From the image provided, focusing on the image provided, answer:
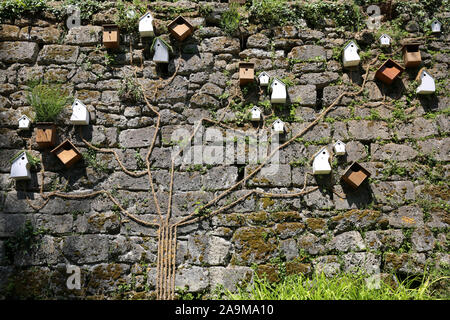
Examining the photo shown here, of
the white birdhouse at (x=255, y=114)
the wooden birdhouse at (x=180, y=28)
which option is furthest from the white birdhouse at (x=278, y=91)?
the wooden birdhouse at (x=180, y=28)

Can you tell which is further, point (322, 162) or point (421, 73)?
point (421, 73)

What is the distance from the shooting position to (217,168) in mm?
4086

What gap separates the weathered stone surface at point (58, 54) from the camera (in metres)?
4.38

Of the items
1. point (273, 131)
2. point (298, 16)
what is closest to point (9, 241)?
point (273, 131)

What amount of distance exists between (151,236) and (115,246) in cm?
33

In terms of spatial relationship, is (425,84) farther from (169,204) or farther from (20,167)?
(20,167)

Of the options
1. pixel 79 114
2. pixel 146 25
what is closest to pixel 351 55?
pixel 146 25

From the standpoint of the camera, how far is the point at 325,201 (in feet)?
13.1

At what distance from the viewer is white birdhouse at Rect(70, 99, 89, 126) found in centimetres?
410

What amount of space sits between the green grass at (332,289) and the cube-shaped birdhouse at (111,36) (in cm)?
262

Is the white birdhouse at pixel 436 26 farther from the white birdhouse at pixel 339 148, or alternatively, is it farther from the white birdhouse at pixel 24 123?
the white birdhouse at pixel 24 123

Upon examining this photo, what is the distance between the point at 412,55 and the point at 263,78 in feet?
5.01

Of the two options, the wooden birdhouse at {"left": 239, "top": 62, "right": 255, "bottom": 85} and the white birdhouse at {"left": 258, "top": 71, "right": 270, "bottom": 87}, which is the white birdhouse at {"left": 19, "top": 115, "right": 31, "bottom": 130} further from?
the white birdhouse at {"left": 258, "top": 71, "right": 270, "bottom": 87}

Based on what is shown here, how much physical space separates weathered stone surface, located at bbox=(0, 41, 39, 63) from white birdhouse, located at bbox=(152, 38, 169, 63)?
1.24m
